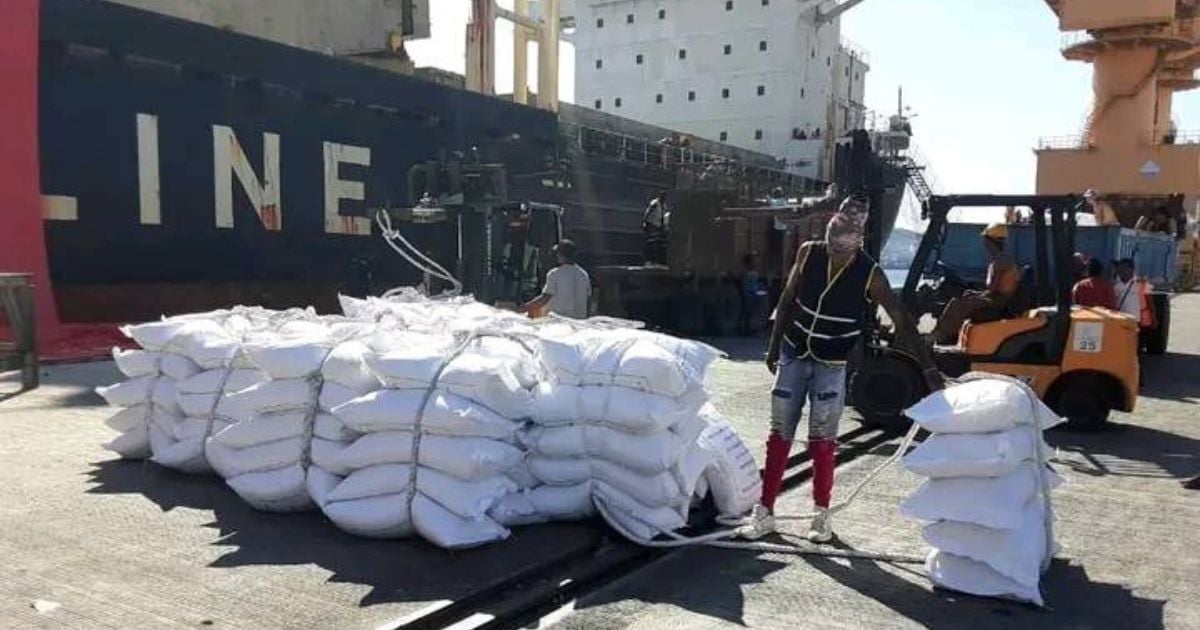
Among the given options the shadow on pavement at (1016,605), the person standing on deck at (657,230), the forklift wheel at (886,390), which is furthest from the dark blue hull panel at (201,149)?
the shadow on pavement at (1016,605)

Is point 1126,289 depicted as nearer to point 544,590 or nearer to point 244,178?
point 544,590

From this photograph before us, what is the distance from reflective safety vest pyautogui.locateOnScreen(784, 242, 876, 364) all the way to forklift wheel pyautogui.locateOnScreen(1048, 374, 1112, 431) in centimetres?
421

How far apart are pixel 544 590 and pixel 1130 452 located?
18.1 ft

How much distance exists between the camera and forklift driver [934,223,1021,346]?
26.5ft

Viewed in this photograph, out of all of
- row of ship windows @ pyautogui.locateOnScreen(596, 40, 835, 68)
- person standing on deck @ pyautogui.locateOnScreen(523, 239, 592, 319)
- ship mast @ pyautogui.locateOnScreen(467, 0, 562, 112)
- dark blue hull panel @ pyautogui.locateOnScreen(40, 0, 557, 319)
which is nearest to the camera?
person standing on deck @ pyautogui.locateOnScreen(523, 239, 592, 319)

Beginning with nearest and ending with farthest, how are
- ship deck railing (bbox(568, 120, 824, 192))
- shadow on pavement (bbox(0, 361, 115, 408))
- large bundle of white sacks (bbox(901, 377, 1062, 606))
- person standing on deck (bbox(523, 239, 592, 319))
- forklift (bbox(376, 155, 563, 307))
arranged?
large bundle of white sacks (bbox(901, 377, 1062, 606)), shadow on pavement (bbox(0, 361, 115, 408)), person standing on deck (bbox(523, 239, 592, 319)), forklift (bbox(376, 155, 563, 307)), ship deck railing (bbox(568, 120, 824, 192))

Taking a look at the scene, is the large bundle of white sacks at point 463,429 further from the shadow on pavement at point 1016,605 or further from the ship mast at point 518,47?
the ship mast at point 518,47

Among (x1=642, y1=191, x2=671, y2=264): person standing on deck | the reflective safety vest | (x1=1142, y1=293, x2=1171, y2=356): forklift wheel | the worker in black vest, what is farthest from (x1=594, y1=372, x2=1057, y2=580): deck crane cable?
(x1=642, y1=191, x2=671, y2=264): person standing on deck

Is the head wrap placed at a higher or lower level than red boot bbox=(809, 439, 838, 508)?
higher

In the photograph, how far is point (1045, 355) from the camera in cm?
800

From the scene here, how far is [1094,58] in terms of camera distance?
36.9 m

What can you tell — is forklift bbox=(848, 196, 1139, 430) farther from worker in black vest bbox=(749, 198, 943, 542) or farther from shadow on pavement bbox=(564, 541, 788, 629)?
shadow on pavement bbox=(564, 541, 788, 629)

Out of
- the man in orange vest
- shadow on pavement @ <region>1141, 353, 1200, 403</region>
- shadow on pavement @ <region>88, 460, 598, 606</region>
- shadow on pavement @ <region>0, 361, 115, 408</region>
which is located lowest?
shadow on pavement @ <region>1141, 353, 1200, 403</region>

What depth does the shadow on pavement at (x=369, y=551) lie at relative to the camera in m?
3.96
